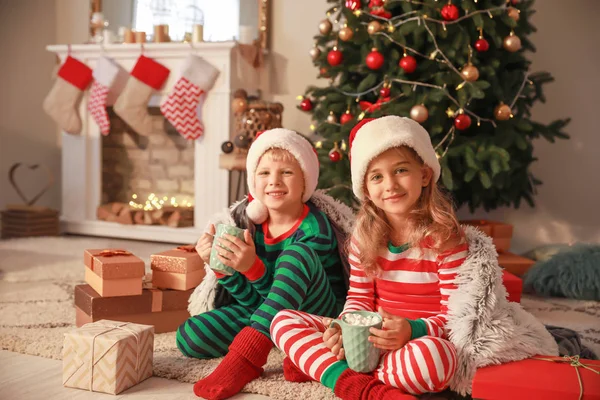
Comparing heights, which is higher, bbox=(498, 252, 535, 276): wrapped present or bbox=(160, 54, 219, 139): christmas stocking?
bbox=(160, 54, 219, 139): christmas stocking

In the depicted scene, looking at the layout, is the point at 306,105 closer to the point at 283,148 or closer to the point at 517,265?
the point at 517,265

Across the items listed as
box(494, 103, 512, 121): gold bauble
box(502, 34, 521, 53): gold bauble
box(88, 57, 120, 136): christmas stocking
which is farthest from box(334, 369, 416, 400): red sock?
box(88, 57, 120, 136): christmas stocking

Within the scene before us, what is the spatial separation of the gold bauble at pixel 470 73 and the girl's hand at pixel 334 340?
5.12ft

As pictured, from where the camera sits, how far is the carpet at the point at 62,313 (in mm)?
1657

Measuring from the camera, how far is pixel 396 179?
1.58 metres

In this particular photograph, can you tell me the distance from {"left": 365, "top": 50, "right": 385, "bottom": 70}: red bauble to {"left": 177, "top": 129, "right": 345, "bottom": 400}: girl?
1075 millimetres

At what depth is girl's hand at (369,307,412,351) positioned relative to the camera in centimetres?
141

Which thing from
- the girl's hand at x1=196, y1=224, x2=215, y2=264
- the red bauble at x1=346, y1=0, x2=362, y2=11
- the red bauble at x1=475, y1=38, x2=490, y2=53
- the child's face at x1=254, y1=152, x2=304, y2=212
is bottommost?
the girl's hand at x1=196, y1=224, x2=215, y2=264

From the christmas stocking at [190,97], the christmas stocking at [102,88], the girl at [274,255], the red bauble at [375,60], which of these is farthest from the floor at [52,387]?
the christmas stocking at [102,88]

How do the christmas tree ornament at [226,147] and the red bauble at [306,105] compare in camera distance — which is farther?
the christmas tree ornament at [226,147]

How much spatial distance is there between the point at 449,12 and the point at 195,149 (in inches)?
69.2

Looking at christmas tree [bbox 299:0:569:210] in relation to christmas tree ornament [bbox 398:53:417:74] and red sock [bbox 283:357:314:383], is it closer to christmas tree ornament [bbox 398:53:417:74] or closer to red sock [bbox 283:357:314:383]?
christmas tree ornament [bbox 398:53:417:74]

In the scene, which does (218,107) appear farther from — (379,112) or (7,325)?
(7,325)

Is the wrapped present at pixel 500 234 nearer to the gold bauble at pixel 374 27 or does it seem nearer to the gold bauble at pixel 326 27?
the gold bauble at pixel 374 27
